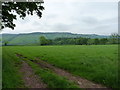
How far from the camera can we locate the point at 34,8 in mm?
14469

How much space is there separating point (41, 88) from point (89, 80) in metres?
4.42

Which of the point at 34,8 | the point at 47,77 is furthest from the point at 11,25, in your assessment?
the point at 47,77

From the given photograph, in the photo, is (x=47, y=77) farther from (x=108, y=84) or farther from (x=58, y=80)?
(x=108, y=84)

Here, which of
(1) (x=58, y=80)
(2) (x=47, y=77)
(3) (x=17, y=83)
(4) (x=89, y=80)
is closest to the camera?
(3) (x=17, y=83)

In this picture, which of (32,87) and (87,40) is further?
(87,40)

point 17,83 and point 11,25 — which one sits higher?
point 11,25

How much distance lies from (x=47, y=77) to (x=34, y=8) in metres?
7.88

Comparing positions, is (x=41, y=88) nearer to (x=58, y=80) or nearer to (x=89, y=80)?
(x=58, y=80)

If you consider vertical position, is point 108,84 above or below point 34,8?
below

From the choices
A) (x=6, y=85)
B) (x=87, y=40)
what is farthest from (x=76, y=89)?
(x=87, y=40)

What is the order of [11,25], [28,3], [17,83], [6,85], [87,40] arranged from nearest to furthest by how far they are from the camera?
1. [6,85]
2. [17,83]
3. [28,3]
4. [11,25]
5. [87,40]

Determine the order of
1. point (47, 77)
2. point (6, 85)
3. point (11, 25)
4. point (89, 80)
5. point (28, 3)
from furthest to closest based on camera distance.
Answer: point (11, 25), point (28, 3), point (89, 80), point (47, 77), point (6, 85)

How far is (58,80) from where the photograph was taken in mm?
9688

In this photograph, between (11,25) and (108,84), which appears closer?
(108,84)
